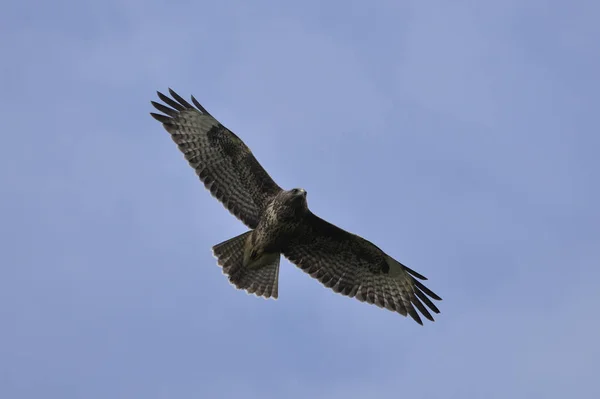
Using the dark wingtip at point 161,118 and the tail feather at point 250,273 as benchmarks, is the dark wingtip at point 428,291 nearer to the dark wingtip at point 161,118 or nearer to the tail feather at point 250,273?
the tail feather at point 250,273

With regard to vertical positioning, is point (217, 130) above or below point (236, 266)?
above

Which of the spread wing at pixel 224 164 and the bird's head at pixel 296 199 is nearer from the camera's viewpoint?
the bird's head at pixel 296 199

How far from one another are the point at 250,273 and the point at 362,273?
1.85 metres

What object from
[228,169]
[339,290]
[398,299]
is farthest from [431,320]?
[228,169]

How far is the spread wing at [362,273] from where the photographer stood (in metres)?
15.3

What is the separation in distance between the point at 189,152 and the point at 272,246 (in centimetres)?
203

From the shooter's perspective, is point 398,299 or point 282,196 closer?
point 282,196

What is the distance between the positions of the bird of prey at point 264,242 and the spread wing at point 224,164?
16 millimetres

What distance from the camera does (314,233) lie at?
15141 millimetres

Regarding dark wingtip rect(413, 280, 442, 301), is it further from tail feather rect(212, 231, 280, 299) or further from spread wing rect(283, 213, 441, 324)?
tail feather rect(212, 231, 280, 299)

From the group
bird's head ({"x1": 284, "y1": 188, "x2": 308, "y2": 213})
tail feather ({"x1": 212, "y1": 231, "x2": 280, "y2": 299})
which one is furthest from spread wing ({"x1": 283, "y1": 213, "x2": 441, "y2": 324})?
bird's head ({"x1": 284, "y1": 188, "x2": 308, "y2": 213})

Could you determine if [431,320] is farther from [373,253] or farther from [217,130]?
[217,130]

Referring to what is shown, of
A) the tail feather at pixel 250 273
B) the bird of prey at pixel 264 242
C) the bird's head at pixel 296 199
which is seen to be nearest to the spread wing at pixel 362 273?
the bird of prey at pixel 264 242

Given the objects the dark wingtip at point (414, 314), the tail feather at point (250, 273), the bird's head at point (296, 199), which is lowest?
the tail feather at point (250, 273)
